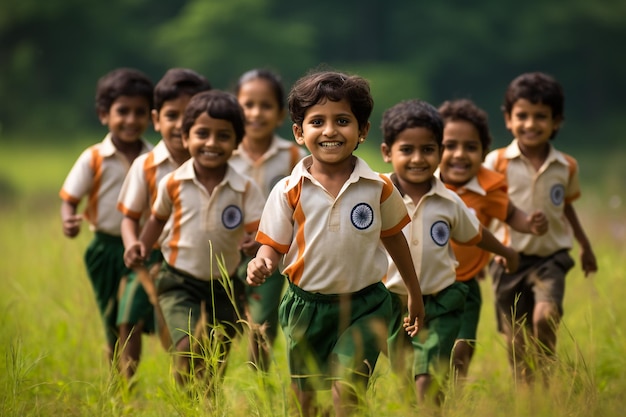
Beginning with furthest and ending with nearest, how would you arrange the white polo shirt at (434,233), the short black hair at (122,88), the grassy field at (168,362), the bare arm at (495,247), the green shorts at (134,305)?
the short black hair at (122,88), the green shorts at (134,305), the bare arm at (495,247), the white polo shirt at (434,233), the grassy field at (168,362)

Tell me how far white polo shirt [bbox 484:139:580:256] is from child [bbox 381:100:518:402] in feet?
3.25

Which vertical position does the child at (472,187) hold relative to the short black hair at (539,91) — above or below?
below

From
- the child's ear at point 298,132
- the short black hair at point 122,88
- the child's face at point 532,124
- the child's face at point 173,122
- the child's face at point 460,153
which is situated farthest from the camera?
the short black hair at point 122,88

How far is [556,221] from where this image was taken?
236 inches

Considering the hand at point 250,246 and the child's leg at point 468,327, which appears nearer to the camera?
the hand at point 250,246

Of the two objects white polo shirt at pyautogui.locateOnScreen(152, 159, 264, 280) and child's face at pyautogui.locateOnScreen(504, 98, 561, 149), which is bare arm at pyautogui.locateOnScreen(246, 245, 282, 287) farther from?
child's face at pyautogui.locateOnScreen(504, 98, 561, 149)

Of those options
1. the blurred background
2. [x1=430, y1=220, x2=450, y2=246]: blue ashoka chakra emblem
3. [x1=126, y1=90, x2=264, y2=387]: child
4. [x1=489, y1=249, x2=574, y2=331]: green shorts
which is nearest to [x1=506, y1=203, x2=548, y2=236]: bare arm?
[x1=489, y1=249, x2=574, y2=331]: green shorts

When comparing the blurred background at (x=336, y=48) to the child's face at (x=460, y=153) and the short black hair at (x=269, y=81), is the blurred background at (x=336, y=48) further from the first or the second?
the child's face at (x=460, y=153)

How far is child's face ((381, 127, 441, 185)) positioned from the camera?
195 inches

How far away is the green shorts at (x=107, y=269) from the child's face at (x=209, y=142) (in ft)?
3.52

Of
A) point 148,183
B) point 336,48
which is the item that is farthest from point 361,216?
point 336,48

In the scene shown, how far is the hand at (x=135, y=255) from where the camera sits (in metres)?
5.16

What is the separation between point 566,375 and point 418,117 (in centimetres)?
141

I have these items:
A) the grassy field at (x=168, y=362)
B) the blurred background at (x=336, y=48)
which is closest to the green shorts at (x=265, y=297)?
the grassy field at (x=168, y=362)
